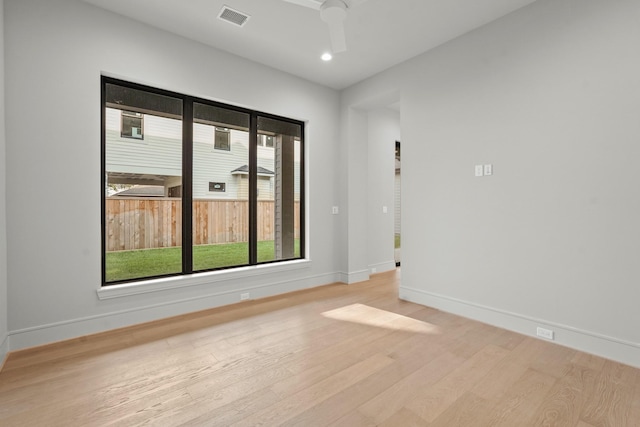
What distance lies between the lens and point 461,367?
7.40ft

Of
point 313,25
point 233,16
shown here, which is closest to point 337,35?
point 313,25

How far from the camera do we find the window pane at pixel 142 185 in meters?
3.18

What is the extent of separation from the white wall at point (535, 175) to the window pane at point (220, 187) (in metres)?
2.23

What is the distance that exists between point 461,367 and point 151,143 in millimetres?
3710

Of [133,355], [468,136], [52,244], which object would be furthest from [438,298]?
[52,244]

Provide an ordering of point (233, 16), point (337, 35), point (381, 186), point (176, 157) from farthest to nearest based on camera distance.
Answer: point (381, 186) → point (176, 157) → point (233, 16) → point (337, 35)

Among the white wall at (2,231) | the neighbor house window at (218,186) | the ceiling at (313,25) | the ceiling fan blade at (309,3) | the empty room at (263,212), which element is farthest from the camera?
the neighbor house window at (218,186)

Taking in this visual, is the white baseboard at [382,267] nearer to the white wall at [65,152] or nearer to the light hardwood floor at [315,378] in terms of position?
the light hardwood floor at [315,378]

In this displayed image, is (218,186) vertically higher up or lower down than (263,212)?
higher up

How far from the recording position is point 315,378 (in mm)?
2109

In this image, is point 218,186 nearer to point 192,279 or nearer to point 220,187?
point 220,187

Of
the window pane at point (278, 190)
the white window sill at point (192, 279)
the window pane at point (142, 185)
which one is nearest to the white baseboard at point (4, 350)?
the white window sill at point (192, 279)

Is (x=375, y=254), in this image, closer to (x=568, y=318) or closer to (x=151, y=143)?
(x=568, y=318)

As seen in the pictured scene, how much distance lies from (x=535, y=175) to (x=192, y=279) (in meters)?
3.63
